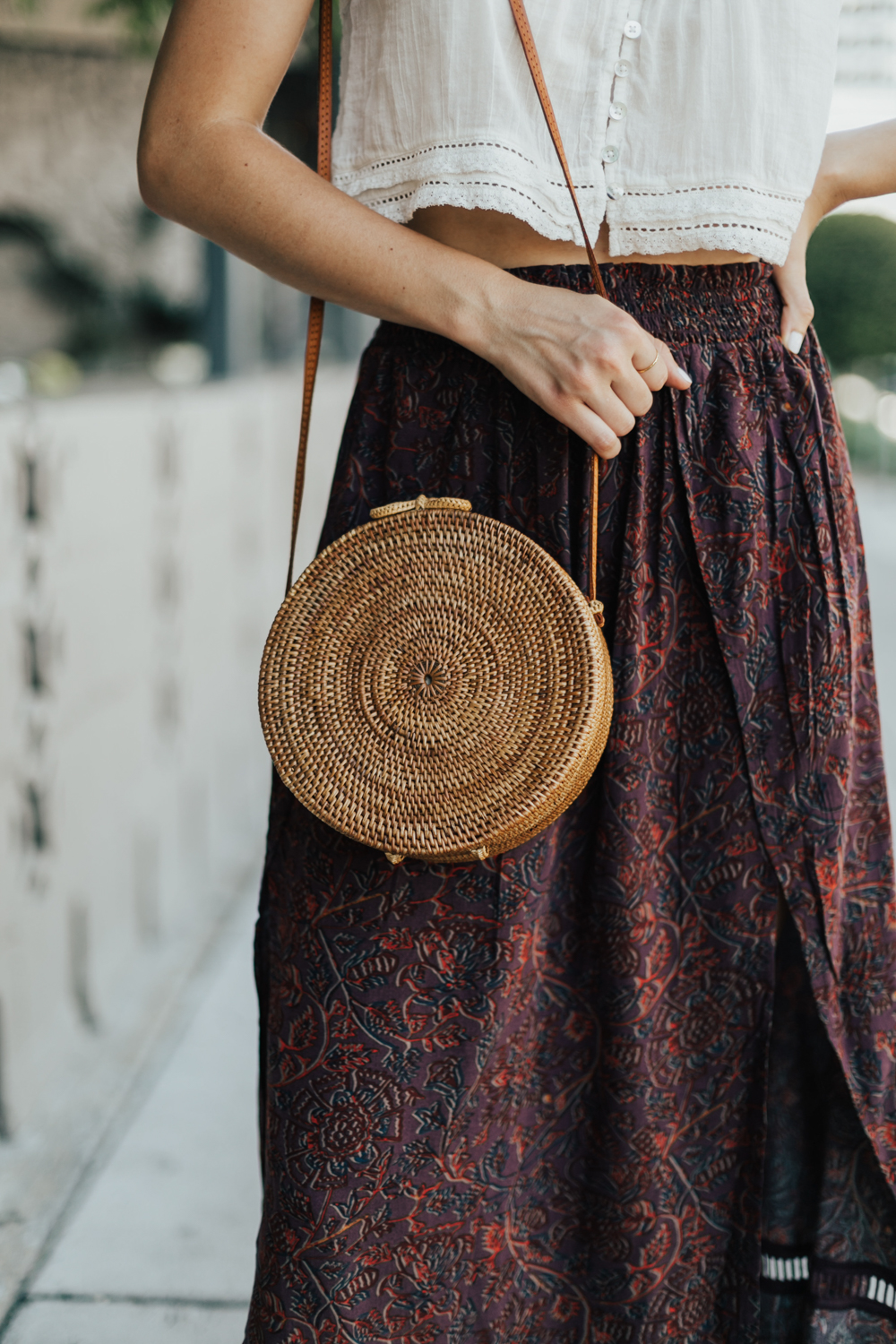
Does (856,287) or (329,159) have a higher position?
(856,287)

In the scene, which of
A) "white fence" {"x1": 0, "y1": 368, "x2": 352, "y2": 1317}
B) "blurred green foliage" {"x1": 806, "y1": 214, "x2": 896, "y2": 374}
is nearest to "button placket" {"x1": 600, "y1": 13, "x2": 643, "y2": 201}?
"white fence" {"x1": 0, "y1": 368, "x2": 352, "y2": 1317}

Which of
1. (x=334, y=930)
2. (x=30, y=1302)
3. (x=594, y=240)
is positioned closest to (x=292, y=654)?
(x=334, y=930)

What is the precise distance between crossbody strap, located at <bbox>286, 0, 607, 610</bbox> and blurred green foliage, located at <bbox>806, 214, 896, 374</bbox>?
3.93 m

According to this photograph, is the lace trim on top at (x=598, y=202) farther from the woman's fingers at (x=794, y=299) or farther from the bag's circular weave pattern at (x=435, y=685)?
the bag's circular weave pattern at (x=435, y=685)

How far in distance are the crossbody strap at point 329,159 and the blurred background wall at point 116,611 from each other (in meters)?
0.46

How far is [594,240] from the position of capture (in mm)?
868

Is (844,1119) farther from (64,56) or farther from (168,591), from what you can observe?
(64,56)

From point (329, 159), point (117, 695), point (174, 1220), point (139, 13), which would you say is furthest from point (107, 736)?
point (139, 13)

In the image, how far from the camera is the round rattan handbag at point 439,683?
800 millimetres

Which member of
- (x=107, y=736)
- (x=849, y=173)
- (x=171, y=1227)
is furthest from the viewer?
(x=107, y=736)

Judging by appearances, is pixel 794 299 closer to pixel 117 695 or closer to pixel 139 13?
pixel 117 695

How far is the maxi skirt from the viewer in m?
0.88

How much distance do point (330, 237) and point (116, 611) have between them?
1.41 m

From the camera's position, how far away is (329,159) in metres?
0.90
